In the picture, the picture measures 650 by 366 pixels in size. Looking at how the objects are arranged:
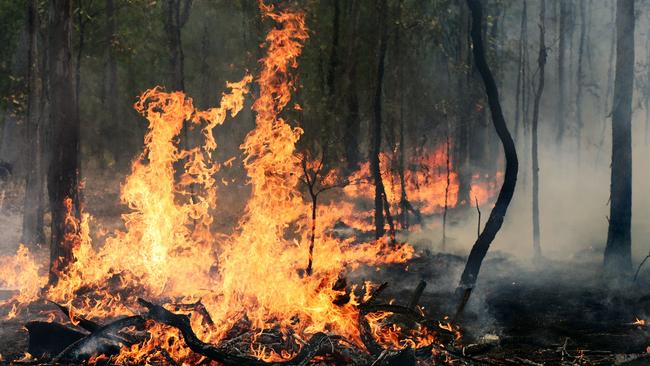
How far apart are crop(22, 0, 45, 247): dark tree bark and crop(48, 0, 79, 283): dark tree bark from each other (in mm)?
4360

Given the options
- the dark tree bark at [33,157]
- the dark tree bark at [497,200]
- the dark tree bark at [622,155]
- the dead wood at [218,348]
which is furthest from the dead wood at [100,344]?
the dark tree bark at [622,155]

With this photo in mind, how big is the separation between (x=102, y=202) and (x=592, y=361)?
20667 mm

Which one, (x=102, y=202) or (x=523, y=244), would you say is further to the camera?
(x=102, y=202)

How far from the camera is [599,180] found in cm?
4025

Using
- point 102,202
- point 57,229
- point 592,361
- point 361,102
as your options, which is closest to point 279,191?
point 57,229

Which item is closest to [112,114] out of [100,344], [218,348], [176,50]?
[176,50]

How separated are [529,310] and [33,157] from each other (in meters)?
13.8

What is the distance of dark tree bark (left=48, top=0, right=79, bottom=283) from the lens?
1435 centimetres

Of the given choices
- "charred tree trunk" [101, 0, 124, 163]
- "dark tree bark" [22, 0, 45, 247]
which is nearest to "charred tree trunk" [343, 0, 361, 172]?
"dark tree bark" [22, 0, 45, 247]

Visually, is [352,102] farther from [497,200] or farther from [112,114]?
[112,114]

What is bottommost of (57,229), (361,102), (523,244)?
(523,244)

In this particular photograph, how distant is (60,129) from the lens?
47.4 feet

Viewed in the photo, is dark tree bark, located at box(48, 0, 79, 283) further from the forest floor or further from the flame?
the forest floor

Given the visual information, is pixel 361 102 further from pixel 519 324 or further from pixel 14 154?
pixel 519 324
